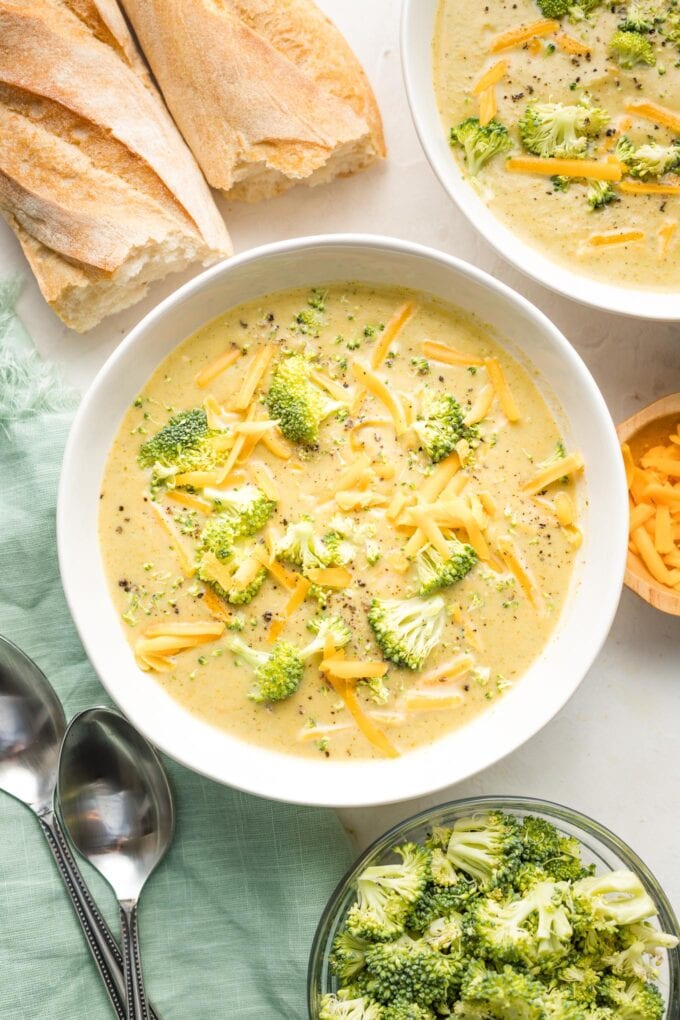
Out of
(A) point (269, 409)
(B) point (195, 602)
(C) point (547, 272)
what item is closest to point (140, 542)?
(B) point (195, 602)

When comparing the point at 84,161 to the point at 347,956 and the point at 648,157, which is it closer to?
the point at 648,157

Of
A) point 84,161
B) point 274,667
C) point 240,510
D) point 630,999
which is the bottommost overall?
point 630,999

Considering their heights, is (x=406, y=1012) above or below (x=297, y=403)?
below

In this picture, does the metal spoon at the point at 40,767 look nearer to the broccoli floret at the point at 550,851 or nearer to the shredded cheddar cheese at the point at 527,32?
the broccoli floret at the point at 550,851

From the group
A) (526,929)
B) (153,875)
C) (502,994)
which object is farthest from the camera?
(153,875)

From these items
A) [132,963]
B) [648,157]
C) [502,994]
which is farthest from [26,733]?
[648,157]

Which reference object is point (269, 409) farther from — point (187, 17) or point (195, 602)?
point (187, 17)
